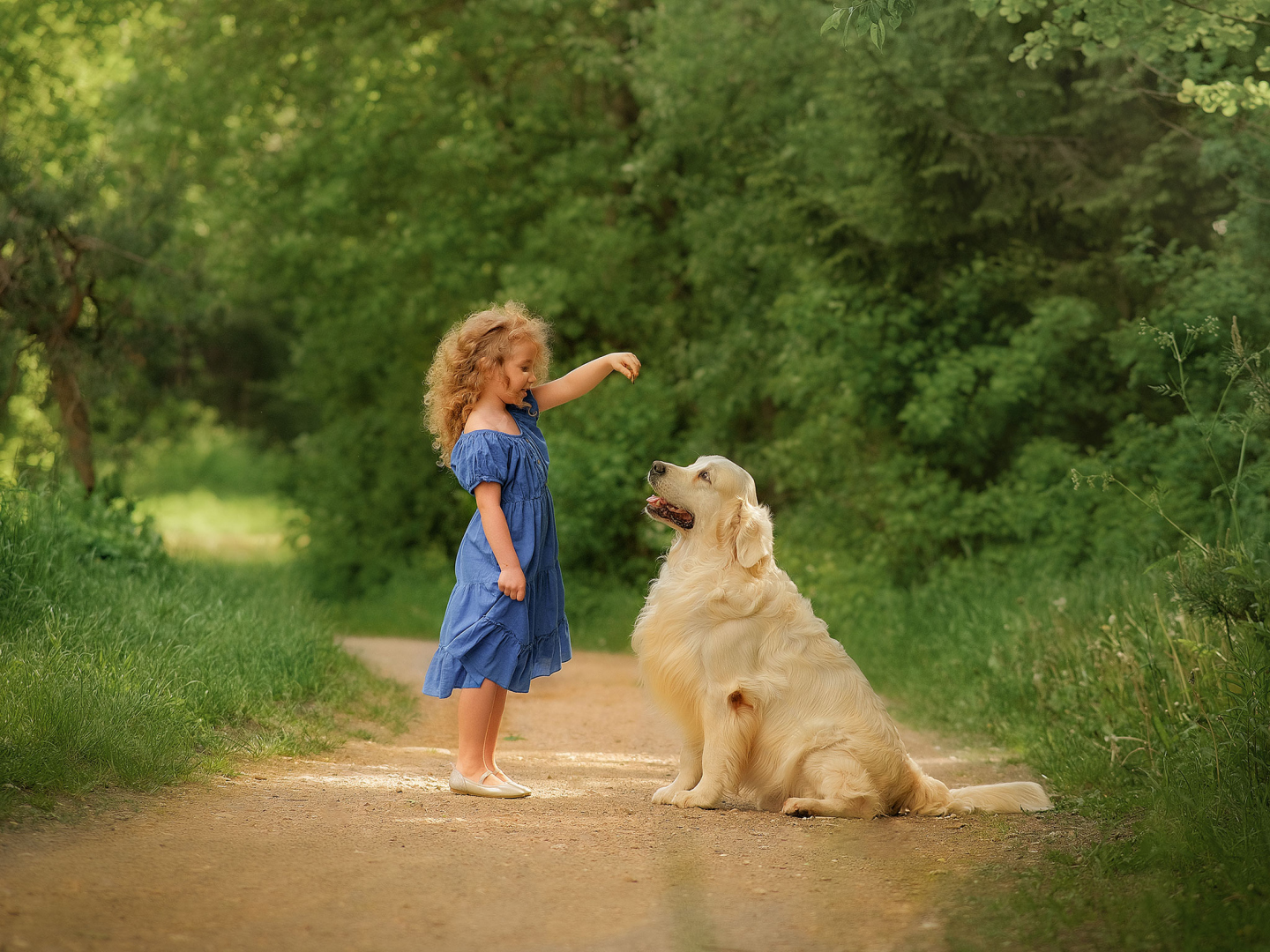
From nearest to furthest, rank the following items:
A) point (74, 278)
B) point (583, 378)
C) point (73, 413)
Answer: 1. point (583, 378)
2. point (74, 278)
3. point (73, 413)

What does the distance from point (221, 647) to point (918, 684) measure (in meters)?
4.66

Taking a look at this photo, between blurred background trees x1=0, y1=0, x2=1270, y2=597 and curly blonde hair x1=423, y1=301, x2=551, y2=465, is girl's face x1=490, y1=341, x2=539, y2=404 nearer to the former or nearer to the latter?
curly blonde hair x1=423, y1=301, x2=551, y2=465

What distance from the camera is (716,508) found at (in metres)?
5.07

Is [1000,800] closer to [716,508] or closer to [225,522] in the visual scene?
[716,508]

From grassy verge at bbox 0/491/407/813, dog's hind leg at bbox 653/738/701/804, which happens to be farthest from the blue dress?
grassy verge at bbox 0/491/407/813

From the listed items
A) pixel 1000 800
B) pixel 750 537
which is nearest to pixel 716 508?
pixel 750 537

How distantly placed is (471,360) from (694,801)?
2.06 metres

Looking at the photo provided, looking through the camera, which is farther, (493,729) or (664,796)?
(493,729)

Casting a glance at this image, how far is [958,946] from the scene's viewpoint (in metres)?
3.16

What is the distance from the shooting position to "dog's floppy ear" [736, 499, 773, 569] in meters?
5.03

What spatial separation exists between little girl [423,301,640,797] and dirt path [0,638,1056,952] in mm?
427

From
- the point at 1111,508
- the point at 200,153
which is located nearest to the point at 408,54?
the point at 200,153

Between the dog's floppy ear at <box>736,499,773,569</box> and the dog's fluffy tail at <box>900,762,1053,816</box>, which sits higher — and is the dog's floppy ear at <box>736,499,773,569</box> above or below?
above

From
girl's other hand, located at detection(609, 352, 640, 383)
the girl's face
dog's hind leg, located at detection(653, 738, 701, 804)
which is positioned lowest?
dog's hind leg, located at detection(653, 738, 701, 804)
